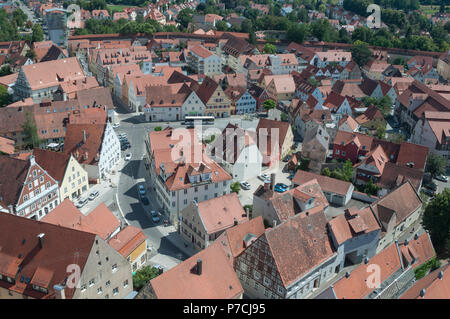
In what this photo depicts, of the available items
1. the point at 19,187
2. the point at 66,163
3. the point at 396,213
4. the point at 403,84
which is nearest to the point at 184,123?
the point at 66,163

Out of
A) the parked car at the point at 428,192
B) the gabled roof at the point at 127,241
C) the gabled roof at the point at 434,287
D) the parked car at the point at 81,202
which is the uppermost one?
the gabled roof at the point at 434,287

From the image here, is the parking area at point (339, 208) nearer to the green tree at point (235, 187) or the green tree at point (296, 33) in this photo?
the green tree at point (235, 187)

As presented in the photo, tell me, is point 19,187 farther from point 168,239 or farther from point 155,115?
point 155,115

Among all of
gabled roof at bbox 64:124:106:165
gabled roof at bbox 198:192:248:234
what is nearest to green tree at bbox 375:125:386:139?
gabled roof at bbox 198:192:248:234

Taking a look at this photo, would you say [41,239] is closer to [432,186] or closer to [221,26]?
[432,186]

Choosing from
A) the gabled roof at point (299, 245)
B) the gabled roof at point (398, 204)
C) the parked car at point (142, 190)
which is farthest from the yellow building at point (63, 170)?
the gabled roof at point (398, 204)
